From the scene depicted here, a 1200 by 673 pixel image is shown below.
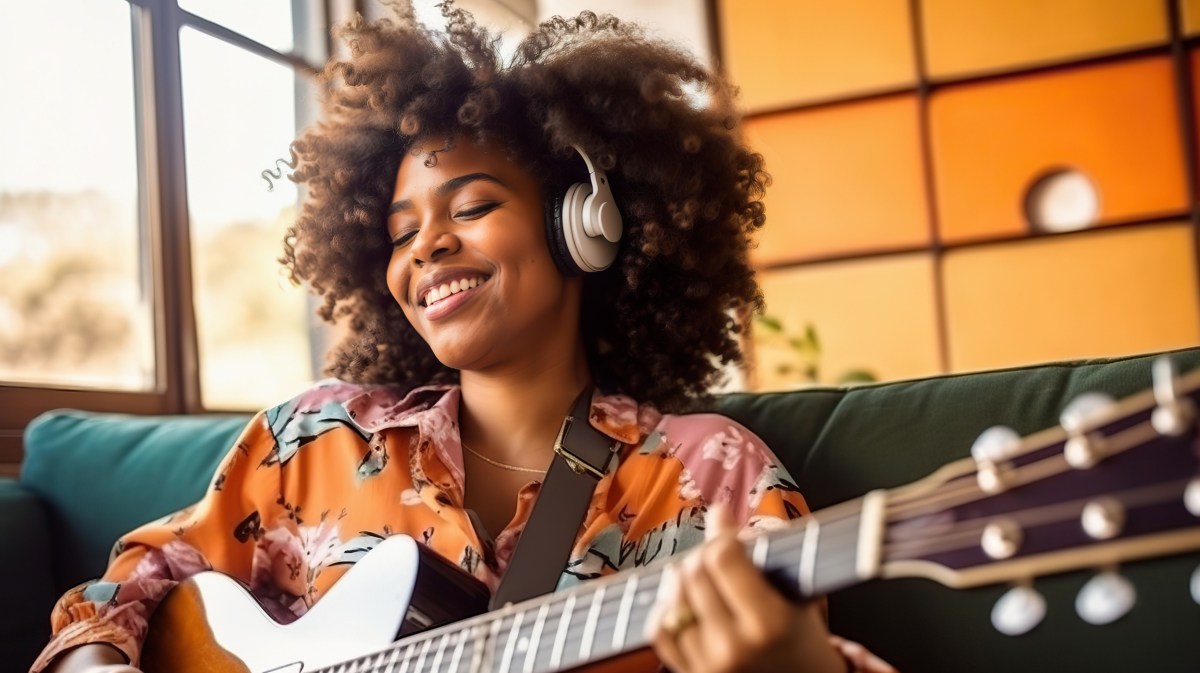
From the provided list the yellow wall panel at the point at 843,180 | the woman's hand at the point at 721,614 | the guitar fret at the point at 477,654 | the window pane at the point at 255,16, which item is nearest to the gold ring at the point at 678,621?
the woman's hand at the point at 721,614

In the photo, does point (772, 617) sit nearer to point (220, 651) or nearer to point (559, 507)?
point (559, 507)

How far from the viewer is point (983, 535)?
66 cm

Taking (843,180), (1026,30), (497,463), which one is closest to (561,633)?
(497,463)

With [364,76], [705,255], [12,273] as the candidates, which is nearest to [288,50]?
[12,273]

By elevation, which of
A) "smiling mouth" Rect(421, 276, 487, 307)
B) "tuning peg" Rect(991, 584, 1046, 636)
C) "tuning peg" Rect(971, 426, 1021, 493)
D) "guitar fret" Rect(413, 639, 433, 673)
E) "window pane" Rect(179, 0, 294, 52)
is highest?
"window pane" Rect(179, 0, 294, 52)

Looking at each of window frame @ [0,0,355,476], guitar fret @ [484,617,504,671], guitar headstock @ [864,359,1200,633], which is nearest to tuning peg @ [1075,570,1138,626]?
guitar headstock @ [864,359,1200,633]

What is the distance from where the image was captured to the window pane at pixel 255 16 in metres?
2.93

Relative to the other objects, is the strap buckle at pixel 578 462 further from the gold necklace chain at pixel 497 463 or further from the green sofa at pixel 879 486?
the green sofa at pixel 879 486

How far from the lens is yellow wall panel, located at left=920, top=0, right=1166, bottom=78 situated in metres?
3.29

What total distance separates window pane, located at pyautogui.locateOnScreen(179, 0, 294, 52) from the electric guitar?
7.90ft

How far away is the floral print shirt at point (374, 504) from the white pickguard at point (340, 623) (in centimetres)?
4

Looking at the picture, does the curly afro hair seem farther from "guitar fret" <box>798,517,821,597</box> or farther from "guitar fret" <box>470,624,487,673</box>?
"guitar fret" <box>798,517,821,597</box>

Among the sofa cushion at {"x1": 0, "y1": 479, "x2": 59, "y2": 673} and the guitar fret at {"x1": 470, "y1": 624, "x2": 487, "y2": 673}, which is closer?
the guitar fret at {"x1": 470, "y1": 624, "x2": 487, "y2": 673}

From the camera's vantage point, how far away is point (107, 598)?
51.1 inches
